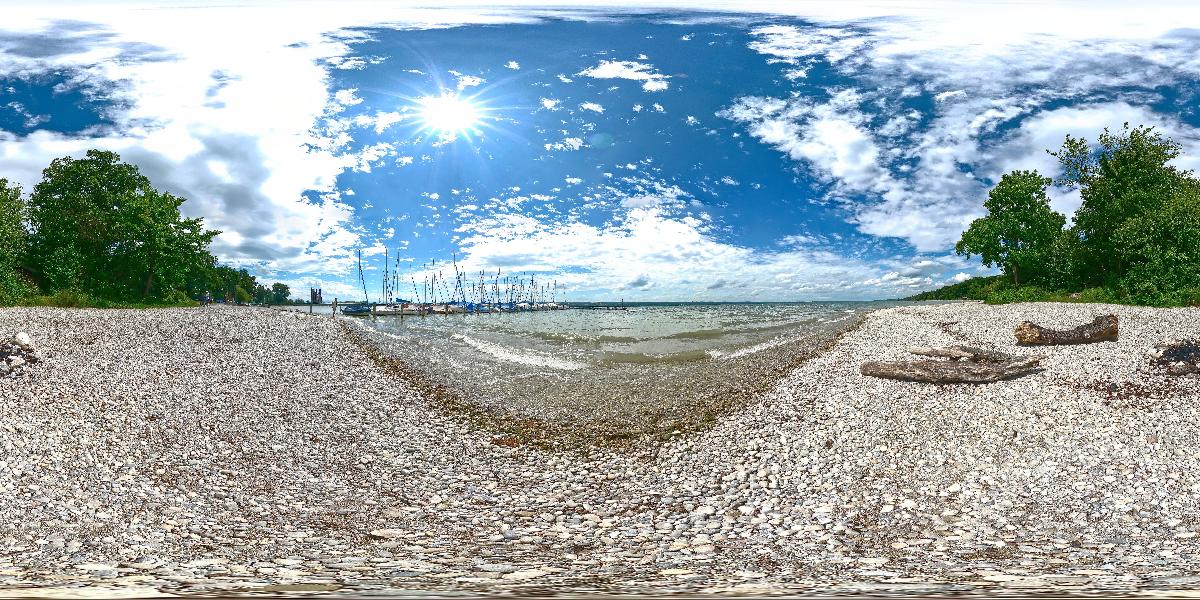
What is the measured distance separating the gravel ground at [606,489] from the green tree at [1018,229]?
30599mm

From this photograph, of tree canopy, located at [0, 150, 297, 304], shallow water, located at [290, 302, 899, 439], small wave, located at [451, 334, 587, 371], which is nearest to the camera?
shallow water, located at [290, 302, 899, 439]

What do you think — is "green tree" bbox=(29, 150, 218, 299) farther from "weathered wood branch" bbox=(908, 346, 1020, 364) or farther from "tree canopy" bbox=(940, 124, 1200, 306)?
"tree canopy" bbox=(940, 124, 1200, 306)

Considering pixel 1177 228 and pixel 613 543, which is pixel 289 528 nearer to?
pixel 613 543

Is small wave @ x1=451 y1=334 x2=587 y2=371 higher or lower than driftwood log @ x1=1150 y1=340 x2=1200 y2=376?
lower

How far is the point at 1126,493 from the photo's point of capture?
10.1 metres

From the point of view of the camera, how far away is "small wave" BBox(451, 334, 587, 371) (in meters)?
29.3

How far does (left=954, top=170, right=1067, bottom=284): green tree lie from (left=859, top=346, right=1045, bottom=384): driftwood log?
33186 millimetres

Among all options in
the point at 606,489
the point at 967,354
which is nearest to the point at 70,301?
the point at 606,489

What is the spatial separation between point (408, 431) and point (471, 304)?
442 ft

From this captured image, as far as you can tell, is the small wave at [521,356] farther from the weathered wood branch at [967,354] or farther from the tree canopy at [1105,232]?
the tree canopy at [1105,232]

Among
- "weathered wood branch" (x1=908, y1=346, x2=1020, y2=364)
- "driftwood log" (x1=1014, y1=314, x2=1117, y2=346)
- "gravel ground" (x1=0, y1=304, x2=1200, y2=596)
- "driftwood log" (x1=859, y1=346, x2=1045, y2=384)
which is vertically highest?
"driftwood log" (x1=1014, y1=314, x2=1117, y2=346)

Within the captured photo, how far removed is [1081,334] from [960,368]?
7700 mm

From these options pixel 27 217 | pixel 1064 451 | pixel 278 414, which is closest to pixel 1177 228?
pixel 1064 451

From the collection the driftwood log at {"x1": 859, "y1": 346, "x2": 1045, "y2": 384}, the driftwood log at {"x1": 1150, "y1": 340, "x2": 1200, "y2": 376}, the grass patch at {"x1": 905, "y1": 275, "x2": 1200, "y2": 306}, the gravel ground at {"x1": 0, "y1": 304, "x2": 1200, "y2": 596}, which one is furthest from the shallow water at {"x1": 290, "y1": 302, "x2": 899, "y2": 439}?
the grass patch at {"x1": 905, "y1": 275, "x2": 1200, "y2": 306}
